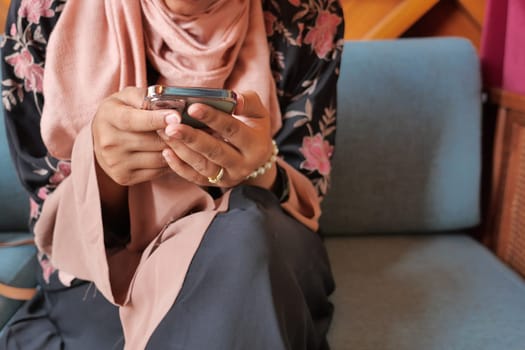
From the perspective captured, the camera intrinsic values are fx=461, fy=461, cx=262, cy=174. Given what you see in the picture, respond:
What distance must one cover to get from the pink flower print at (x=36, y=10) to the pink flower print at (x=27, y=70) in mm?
52

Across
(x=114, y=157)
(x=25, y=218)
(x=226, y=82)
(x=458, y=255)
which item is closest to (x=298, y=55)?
(x=226, y=82)

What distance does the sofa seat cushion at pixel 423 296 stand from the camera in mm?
724

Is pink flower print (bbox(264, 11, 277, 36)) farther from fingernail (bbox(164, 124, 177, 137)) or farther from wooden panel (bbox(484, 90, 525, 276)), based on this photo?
wooden panel (bbox(484, 90, 525, 276))

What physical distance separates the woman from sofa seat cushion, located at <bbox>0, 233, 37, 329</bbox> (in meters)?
0.07

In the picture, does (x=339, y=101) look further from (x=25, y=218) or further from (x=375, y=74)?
(x=25, y=218)

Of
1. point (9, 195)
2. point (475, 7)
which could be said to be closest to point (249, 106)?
point (9, 195)

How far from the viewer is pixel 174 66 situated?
2.25 feet

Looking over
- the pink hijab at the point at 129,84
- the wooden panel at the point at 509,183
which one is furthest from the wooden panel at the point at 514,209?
the pink hijab at the point at 129,84

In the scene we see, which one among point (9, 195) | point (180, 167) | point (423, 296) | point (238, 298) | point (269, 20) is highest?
point (269, 20)

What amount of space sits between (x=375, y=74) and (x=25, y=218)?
0.88 meters

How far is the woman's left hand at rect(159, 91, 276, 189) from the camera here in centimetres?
47

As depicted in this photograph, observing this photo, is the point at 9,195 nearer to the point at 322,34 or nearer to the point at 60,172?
the point at 60,172

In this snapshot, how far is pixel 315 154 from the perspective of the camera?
82 cm

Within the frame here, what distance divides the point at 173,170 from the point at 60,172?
0.90ft
